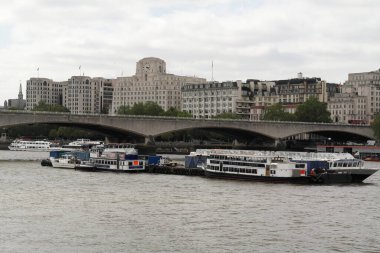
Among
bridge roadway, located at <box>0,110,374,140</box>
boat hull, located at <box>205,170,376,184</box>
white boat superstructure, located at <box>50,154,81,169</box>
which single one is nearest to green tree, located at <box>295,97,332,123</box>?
bridge roadway, located at <box>0,110,374,140</box>

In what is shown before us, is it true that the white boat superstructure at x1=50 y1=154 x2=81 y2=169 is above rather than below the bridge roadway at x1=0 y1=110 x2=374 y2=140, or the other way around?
below

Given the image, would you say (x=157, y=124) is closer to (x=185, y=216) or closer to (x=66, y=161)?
(x=66, y=161)

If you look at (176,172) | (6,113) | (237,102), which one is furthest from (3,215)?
(237,102)

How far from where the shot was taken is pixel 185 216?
41438 millimetres

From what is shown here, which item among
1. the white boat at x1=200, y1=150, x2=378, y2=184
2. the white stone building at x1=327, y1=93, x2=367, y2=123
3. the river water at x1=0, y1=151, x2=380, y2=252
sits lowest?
the river water at x1=0, y1=151, x2=380, y2=252

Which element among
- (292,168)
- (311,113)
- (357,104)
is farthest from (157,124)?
(357,104)

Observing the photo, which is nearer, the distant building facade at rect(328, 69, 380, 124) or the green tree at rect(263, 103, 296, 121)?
the green tree at rect(263, 103, 296, 121)

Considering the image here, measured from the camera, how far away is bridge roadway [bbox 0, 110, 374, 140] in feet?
316

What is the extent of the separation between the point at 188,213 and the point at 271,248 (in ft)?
32.8

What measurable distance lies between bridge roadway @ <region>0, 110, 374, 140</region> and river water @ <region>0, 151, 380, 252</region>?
116 feet

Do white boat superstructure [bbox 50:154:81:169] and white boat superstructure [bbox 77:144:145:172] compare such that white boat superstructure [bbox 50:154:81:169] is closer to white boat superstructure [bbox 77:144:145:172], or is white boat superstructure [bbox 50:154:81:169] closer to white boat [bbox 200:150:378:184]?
white boat superstructure [bbox 77:144:145:172]

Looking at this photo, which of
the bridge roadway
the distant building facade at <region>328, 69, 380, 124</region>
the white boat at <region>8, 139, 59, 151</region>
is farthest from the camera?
the distant building facade at <region>328, 69, 380, 124</region>

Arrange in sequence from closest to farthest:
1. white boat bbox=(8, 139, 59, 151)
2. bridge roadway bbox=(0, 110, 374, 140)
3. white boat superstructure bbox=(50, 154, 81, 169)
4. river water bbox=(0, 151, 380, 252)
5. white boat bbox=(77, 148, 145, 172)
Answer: river water bbox=(0, 151, 380, 252), white boat bbox=(77, 148, 145, 172), white boat superstructure bbox=(50, 154, 81, 169), bridge roadway bbox=(0, 110, 374, 140), white boat bbox=(8, 139, 59, 151)

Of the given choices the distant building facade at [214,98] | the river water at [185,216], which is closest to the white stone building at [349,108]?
the distant building facade at [214,98]
